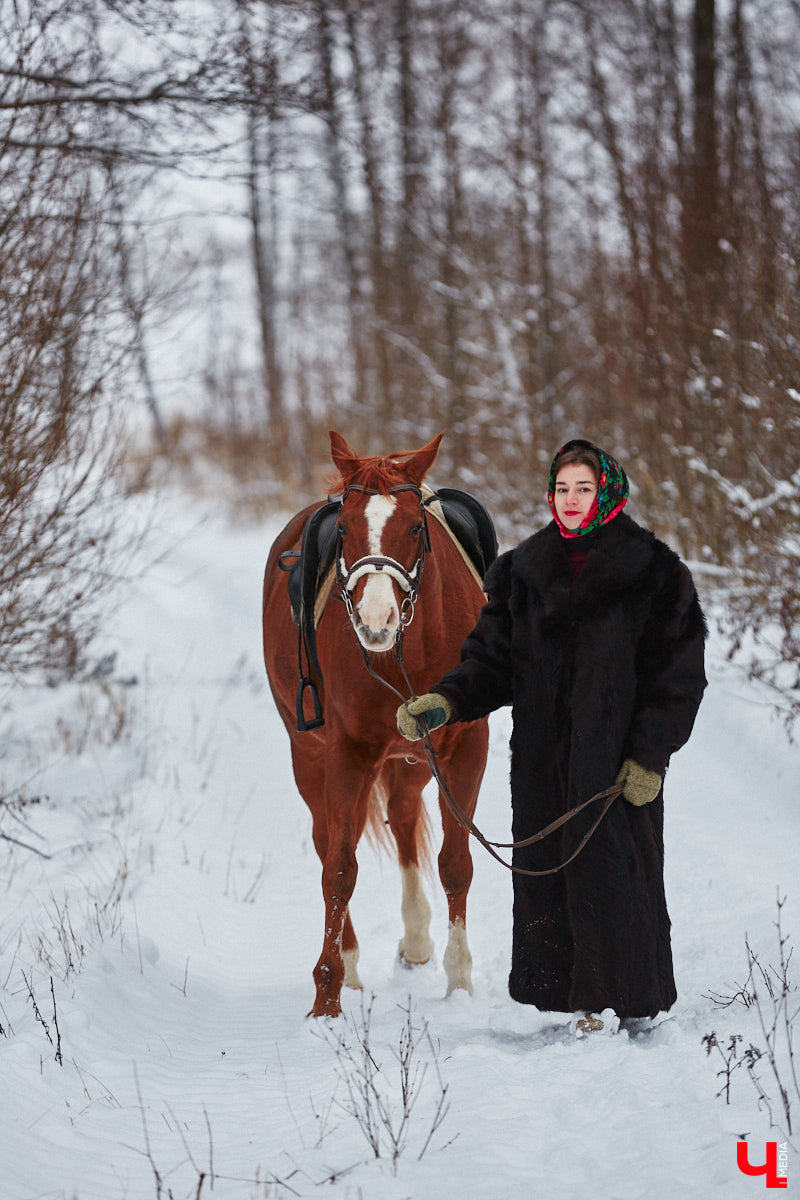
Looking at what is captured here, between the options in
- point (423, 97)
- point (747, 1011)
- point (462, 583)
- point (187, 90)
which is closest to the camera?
point (747, 1011)

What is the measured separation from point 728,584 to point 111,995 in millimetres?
6275

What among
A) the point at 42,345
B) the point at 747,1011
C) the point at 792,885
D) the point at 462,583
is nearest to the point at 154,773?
the point at 42,345

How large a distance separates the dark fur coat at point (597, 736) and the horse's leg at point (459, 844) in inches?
25.9

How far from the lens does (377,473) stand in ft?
12.3

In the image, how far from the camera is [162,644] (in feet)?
37.8

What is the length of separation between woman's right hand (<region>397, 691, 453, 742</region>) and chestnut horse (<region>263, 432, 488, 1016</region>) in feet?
0.71

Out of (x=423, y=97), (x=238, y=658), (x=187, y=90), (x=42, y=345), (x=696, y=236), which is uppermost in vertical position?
(x=423, y=97)

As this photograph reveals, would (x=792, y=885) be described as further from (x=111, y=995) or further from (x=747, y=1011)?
(x=111, y=995)

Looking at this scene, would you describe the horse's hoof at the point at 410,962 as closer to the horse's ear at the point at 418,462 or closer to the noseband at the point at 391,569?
the noseband at the point at 391,569

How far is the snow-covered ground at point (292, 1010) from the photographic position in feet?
8.36

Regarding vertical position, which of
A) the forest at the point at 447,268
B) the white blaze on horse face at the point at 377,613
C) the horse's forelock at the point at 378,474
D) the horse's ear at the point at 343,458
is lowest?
the white blaze on horse face at the point at 377,613

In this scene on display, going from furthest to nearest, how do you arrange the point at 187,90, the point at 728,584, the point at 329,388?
the point at 329,388, the point at 728,584, the point at 187,90

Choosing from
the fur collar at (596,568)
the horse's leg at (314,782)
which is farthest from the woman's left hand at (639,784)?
the horse's leg at (314,782)

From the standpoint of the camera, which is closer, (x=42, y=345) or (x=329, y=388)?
(x=42, y=345)
